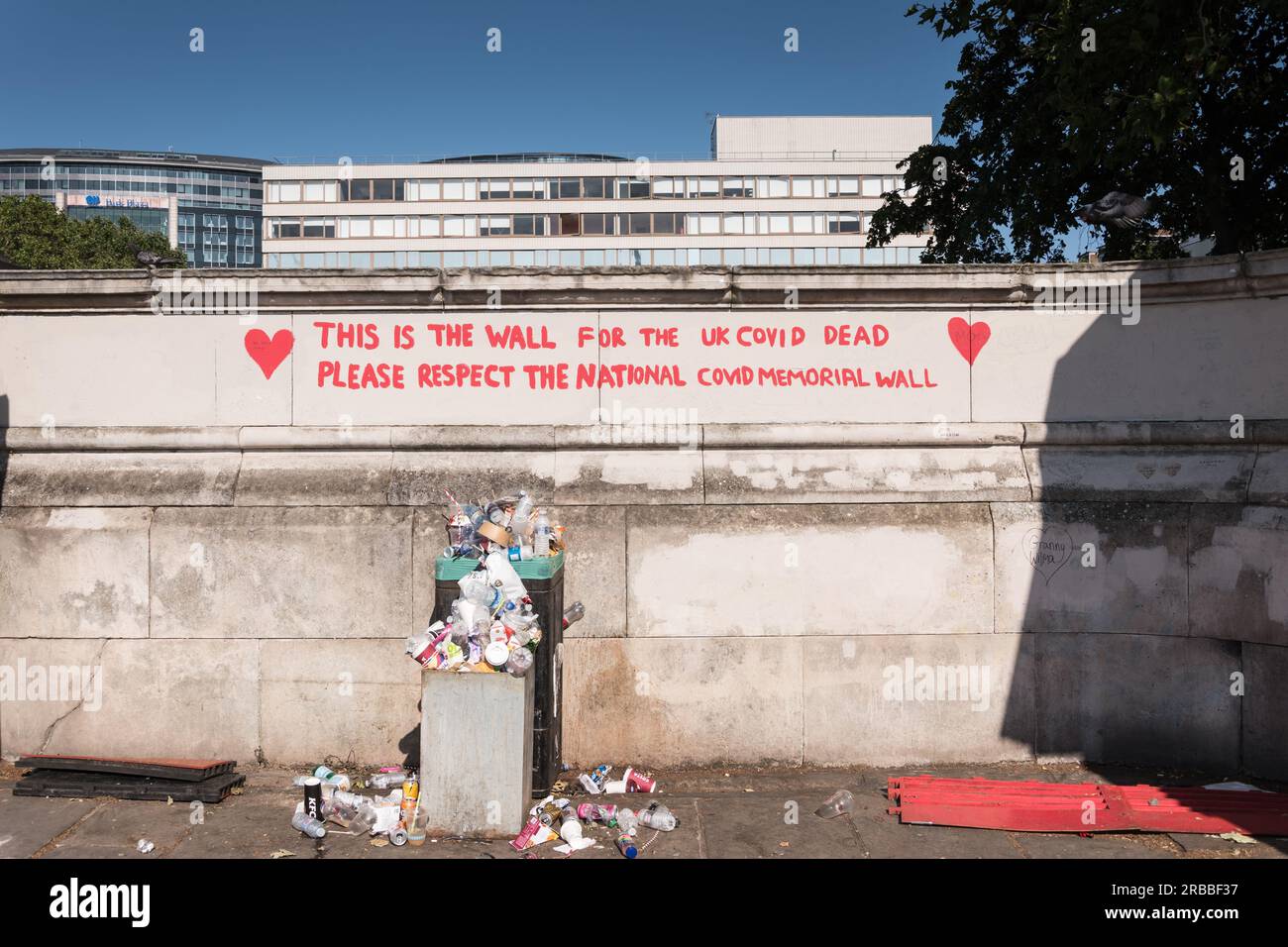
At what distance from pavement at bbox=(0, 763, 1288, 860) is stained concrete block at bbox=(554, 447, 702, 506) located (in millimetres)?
1844

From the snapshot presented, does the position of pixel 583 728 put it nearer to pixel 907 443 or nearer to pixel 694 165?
pixel 907 443

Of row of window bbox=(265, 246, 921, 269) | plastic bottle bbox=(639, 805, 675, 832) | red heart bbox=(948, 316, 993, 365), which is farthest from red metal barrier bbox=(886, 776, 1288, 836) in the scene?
row of window bbox=(265, 246, 921, 269)

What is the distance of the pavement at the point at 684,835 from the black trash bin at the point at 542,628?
389 mm

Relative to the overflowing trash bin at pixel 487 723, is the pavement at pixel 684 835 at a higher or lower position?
lower

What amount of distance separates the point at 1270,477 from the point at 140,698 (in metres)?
7.41

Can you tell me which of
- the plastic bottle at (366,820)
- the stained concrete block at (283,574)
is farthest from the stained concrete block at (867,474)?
the plastic bottle at (366,820)

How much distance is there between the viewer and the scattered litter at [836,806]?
5.60 m

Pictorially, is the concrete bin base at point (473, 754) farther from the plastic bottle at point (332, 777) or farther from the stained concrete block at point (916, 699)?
the stained concrete block at point (916, 699)

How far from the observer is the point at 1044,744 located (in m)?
6.36

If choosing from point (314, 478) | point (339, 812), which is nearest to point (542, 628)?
point (339, 812)

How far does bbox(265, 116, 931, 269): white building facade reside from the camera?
86.2m

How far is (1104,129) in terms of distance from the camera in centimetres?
1058

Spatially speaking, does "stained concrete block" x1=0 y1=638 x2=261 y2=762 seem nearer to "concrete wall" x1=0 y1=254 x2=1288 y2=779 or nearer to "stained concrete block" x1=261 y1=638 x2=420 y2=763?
"concrete wall" x1=0 y1=254 x2=1288 y2=779
